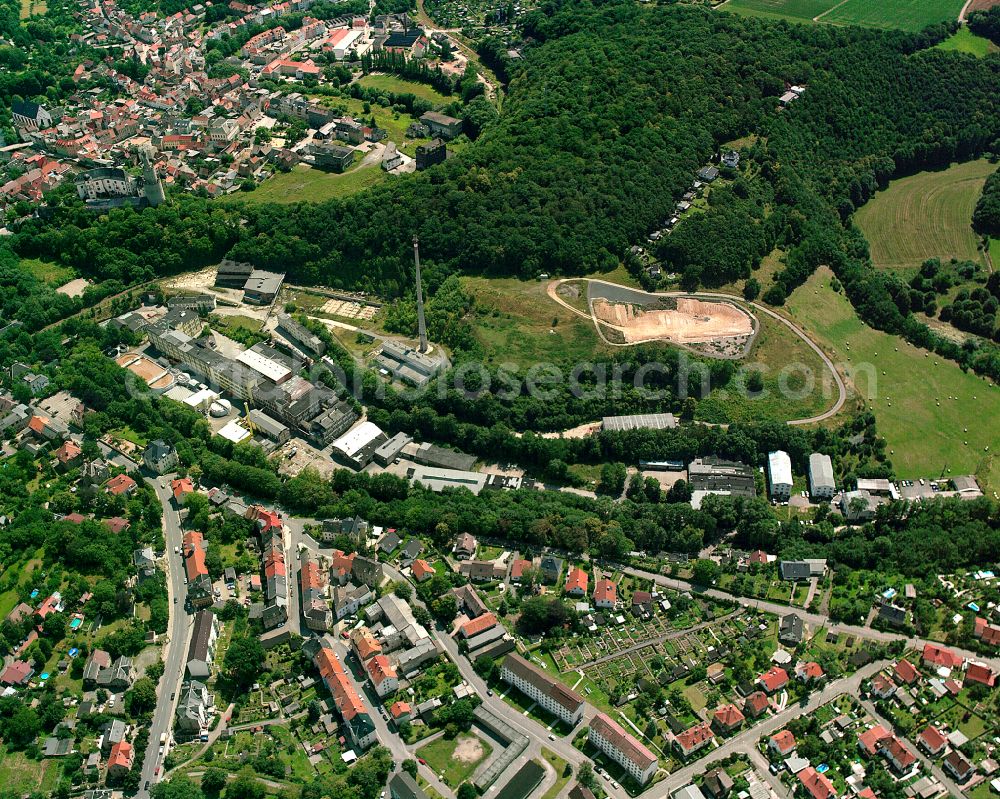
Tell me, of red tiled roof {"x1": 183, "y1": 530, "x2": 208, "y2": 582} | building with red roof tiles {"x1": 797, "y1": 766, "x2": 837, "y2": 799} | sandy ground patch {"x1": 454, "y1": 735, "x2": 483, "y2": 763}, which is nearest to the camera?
building with red roof tiles {"x1": 797, "y1": 766, "x2": 837, "y2": 799}

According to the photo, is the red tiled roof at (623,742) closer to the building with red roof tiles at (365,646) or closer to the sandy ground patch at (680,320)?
the building with red roof tiles at (365,646)

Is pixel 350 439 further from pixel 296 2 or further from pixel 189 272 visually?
pixel 296 2

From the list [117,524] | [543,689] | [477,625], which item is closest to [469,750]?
[543,689]

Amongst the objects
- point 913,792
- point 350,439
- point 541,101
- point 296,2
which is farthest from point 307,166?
point 913,792

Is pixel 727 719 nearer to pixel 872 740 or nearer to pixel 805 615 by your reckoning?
pixel 872 740

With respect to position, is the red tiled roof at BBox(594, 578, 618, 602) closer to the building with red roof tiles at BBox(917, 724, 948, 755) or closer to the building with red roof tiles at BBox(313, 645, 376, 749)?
the building with red roof tiles at BBox(313, 645, 376, 749)

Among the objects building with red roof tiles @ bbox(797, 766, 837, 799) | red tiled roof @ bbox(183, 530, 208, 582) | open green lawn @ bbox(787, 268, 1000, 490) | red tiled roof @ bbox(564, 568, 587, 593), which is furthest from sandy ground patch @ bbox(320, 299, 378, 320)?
building with red roof tiles @ bbox(797, 766, 837, 799)
